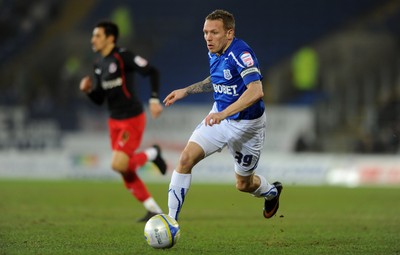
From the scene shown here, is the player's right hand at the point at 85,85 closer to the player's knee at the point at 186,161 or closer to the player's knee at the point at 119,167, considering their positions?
the player's knee at the point at 119,167

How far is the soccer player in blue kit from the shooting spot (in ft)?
23.9

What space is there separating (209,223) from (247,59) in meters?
3.35

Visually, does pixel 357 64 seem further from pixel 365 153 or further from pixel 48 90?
pixel 48 90

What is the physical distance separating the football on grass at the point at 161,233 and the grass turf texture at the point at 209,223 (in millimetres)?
82

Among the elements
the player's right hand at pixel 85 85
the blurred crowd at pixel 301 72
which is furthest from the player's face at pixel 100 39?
the blurred crowd at pixel 301 72

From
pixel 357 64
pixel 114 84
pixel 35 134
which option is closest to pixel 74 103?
pixel 35 134

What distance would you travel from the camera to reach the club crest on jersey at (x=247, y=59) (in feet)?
23.9

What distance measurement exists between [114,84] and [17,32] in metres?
18.0

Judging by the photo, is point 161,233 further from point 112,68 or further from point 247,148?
point 112,68

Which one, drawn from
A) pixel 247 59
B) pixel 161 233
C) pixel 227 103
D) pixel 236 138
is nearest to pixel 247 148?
pixel 236 138

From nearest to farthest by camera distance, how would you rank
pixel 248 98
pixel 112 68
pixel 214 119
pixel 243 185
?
pixel 214 119 < pixel 248 98 < pixel 243 185 < pixel 112 68

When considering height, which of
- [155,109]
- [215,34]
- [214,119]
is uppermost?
[215,34]

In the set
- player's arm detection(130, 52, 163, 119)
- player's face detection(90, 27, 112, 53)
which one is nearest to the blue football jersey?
player's arm detection(130, 52, 163, 119)

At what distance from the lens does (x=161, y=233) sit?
6938 mm
